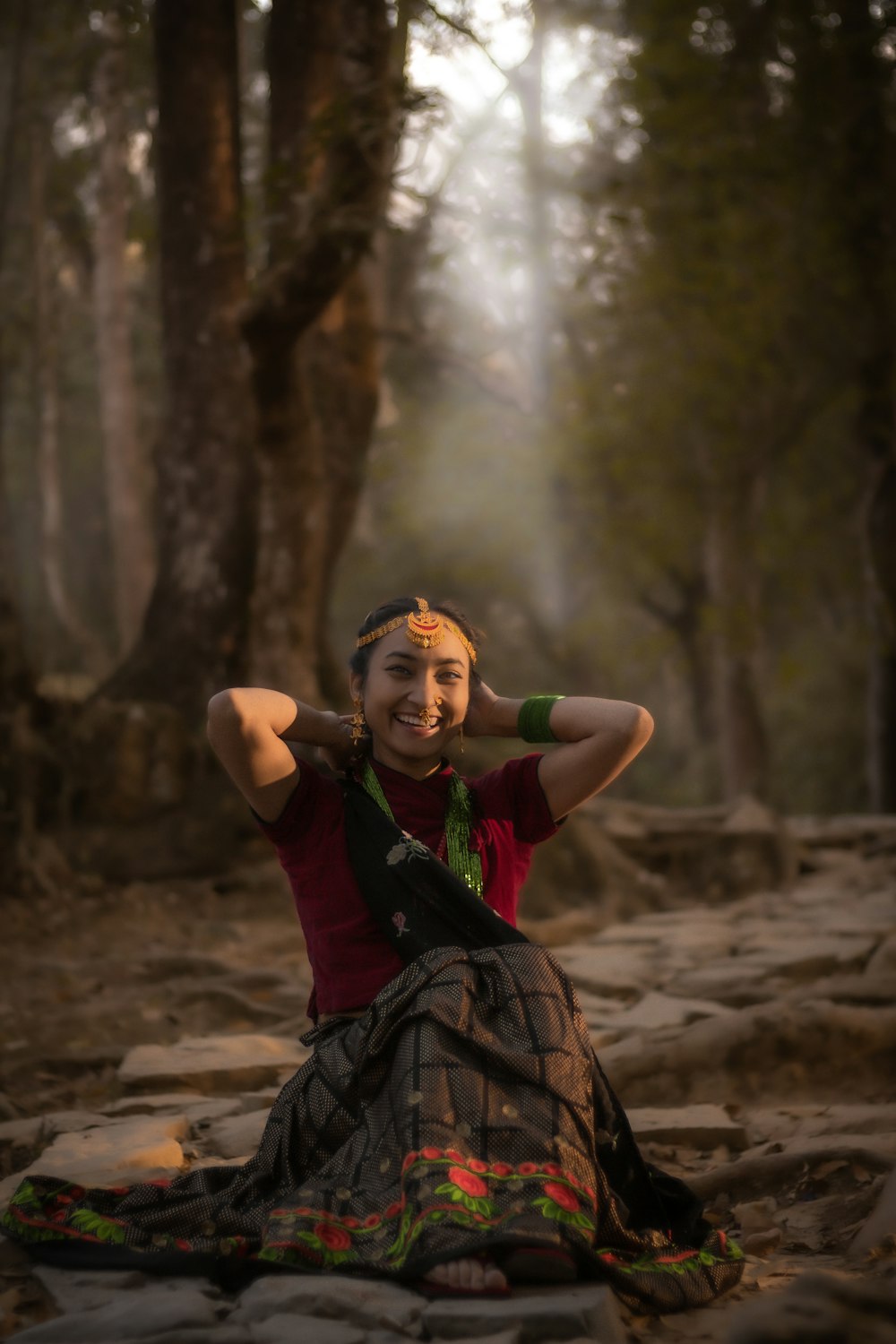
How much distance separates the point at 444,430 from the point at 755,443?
6.05 m

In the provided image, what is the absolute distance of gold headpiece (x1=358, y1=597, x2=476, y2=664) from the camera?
9.61ft

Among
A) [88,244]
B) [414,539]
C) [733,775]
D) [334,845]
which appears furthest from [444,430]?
[334,845]

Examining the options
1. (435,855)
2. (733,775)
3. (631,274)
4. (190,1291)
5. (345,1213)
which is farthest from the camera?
(733,775)

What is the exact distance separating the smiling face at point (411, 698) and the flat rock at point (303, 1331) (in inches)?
47.6

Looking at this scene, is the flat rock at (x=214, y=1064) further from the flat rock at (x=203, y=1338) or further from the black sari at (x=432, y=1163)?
the flat rock at (x=203, y=1338)

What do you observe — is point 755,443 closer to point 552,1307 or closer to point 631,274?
point 631,274

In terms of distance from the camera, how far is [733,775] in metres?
15.6

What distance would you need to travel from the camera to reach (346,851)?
2.87 m

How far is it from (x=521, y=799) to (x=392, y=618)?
517 mm

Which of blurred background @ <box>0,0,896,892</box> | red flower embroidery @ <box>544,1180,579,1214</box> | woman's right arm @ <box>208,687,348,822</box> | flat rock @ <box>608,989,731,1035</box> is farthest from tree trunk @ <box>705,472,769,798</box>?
red flower embroidery @ <box>544,1180,579,1214</box>

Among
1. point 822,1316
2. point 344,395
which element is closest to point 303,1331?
point 822,1316

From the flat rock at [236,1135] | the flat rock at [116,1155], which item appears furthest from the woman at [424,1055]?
the flat rock at [236,1135]

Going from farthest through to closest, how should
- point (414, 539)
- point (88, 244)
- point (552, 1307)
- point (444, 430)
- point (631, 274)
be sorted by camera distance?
point (414, 539)
point (444, 430)
point (88, 244)
point (631, 274)
point (552, 1307)

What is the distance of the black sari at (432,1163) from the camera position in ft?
7.57
